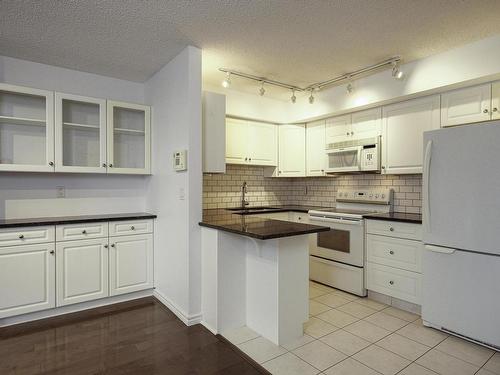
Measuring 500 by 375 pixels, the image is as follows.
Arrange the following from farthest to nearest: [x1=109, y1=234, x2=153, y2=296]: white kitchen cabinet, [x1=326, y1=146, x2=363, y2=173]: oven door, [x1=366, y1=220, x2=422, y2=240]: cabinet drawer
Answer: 1. [x1=326, y1=146, x2=363, y2=173]: oven door
2. [x1=109, y1=234, x2=153, y2=296]: white kitchen cabinet
3. [x1=366, y1=220, x2=422, y2=240]: cabinet drawer

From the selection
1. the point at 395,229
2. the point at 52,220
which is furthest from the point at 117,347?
the point at 395,229

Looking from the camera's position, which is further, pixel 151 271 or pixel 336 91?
pixel 336 91

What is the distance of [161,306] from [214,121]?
1.97 m

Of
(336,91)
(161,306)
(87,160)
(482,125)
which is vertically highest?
(336,91)

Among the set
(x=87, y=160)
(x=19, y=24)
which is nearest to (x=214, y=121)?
(x=87, y=160)

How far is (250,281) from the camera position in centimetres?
258

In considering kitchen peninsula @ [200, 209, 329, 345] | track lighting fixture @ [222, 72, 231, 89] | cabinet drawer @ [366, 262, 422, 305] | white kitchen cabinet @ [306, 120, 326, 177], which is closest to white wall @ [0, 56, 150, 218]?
track lighting fixture @ [222, 72, 231, 89]

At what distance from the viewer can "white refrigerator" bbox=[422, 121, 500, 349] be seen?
2184mm

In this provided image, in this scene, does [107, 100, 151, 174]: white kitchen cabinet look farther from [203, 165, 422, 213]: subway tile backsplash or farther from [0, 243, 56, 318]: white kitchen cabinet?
[0, 243, 56, 318]: white kitchen cabinet

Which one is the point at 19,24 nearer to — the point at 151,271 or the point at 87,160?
the point at 87,160

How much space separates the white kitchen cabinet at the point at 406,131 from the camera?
9.95 ft

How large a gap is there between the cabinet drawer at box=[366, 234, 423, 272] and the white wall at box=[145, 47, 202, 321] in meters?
1.84

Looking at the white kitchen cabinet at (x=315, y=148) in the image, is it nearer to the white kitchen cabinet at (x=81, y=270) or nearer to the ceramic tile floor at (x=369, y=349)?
the ceramic tile floor at (x=369, y=349)

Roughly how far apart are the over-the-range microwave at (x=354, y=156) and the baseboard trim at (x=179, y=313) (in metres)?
2.40
